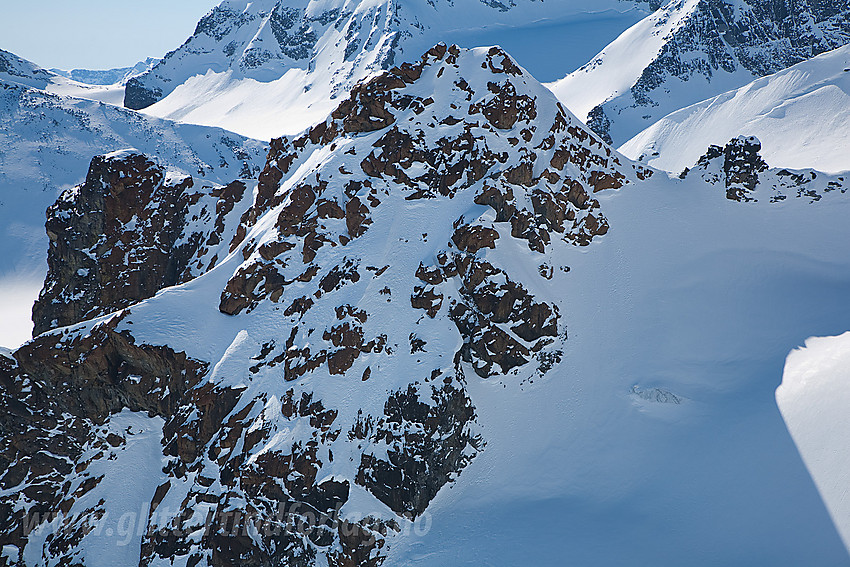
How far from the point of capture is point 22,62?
438 ft

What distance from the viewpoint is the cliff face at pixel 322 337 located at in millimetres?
28906

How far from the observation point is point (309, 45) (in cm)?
16100

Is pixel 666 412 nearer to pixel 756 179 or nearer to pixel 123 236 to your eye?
pixel 756 179

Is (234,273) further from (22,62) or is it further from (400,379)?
(22,62)

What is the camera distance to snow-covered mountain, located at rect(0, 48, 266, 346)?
70.2m

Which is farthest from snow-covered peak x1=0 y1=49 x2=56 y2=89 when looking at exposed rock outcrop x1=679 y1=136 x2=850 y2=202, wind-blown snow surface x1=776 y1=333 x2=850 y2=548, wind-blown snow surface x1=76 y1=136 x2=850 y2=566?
wind-blown snow surface x1=776 y1=333 x2=850 y2=548

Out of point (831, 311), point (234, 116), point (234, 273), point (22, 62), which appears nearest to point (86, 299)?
point (234, 273)

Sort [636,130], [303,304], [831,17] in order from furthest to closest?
[831,17] < [636,130] < [303,304]

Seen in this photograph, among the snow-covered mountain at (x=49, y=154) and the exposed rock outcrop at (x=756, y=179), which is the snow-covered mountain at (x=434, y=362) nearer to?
the exposed rock outcrop at (x=756, y=179)

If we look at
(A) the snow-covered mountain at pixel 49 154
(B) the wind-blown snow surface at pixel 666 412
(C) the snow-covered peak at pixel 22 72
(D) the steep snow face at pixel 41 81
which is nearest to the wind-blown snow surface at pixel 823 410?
(B) the wind-blown snow surface at pixel 666 412

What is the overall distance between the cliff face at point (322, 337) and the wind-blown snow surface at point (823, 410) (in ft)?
40.5

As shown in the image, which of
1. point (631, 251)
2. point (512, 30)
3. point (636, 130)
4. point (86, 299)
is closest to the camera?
point (631, 251)

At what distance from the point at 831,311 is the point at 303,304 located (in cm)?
3173

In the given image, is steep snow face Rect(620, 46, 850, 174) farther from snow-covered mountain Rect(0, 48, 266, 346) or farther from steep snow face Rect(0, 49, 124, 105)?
steep snow face Rect(0, 49, 124, 105)
